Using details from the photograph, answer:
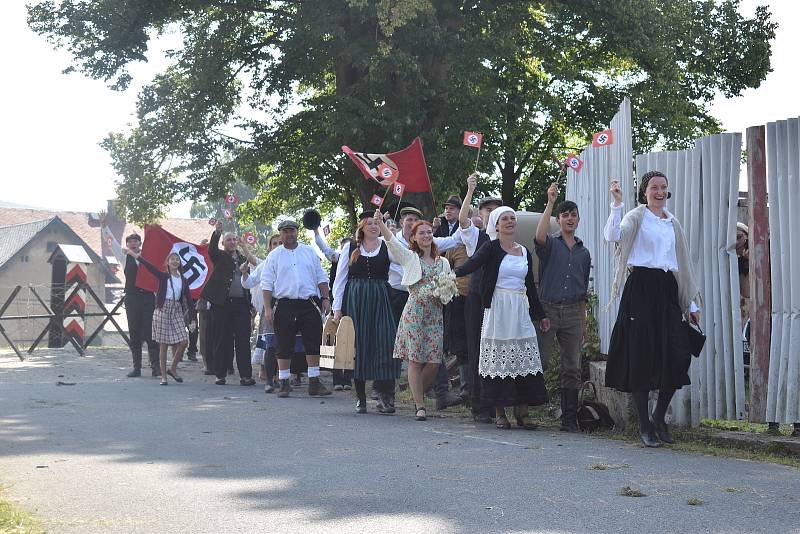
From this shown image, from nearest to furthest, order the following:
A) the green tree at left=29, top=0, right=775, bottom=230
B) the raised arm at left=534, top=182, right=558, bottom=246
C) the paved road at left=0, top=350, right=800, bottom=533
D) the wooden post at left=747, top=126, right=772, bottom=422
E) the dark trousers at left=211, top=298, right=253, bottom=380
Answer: the paved road at left=0, top=350, right=800, bottom=533, the wooden post at left=747, top=126, right=772, bottom=422, the raised arm at left=534, top=182, right=558, bottom=246, the dark trousers at left=211, top=298, right=253, bottom=380, the green tree at left=29, top=0, right=775, bottom=230

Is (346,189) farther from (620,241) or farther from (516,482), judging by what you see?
(516,482)

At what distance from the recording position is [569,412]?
414 inches

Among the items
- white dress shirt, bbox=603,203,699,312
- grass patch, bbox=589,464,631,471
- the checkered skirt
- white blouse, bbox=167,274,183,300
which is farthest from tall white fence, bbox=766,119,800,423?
white blouse, bbox=167,274,183,300

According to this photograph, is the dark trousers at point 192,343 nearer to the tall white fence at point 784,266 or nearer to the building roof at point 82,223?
the tall white fence at point 784,266

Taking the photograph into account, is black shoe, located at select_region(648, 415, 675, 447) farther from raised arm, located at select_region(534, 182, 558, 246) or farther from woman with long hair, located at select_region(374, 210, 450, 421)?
woman with long hair, located at select_region(374, 210, 450, 421)

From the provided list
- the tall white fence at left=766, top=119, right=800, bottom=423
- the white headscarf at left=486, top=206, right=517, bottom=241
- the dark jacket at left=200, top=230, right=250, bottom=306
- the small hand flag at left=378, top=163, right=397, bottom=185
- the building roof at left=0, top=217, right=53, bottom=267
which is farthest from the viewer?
the building roof at left=0, top=217, right=53, bottom=267

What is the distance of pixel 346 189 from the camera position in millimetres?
32125

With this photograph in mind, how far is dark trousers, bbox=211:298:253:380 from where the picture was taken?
16.6 m

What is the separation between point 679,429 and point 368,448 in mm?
2635

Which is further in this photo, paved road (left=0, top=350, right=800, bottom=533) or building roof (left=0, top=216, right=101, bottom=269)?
building roof (left=0, top=216, right=101, bottom=269)

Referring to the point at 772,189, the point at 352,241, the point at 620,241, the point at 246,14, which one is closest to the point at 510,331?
the point at 620,241

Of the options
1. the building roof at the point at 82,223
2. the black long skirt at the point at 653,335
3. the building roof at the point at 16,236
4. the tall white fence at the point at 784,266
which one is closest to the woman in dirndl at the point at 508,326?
the black long skirt at the point at 653,335

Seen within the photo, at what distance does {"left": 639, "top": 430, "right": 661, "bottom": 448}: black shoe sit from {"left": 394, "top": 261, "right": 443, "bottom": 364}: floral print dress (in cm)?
295

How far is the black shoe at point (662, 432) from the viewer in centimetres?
922
